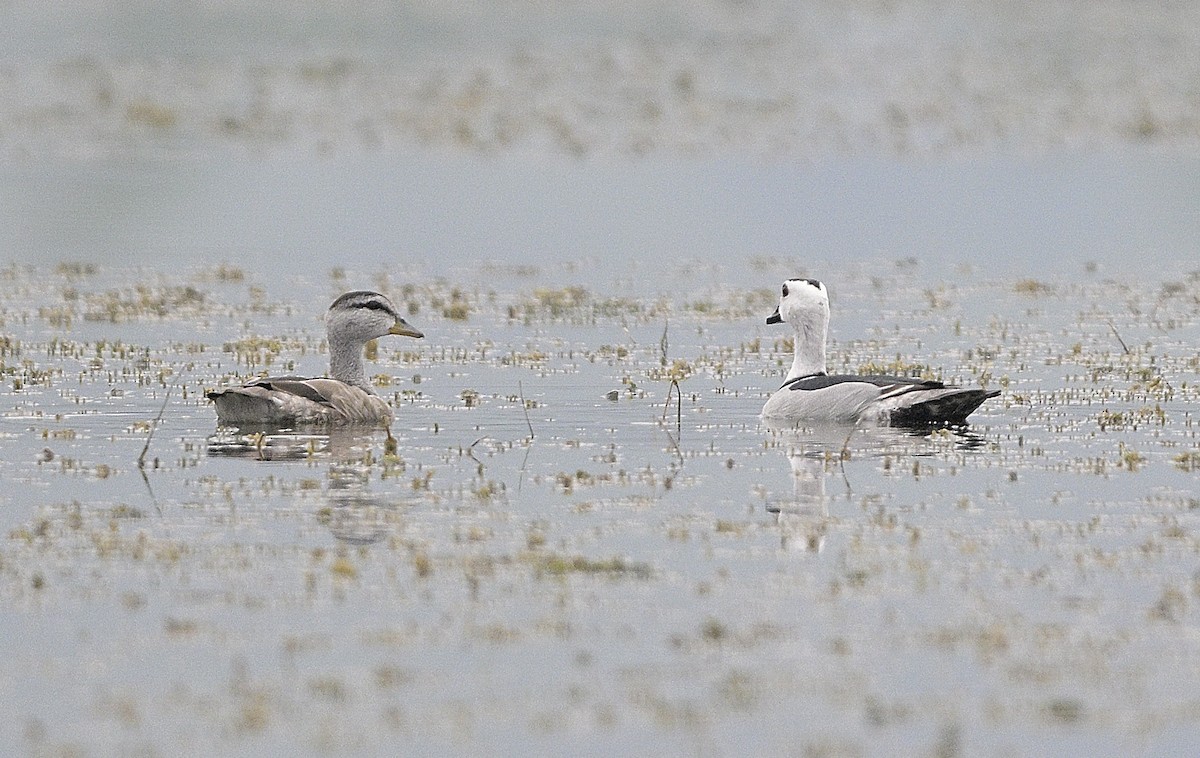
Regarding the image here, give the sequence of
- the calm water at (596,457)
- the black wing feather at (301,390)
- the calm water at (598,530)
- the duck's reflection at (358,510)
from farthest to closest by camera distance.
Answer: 1. the black wing feather at (301,390)
2. the duck's reflection at (358,510)
3. the calm water at (596,457)
4. the calm water at (598,530)

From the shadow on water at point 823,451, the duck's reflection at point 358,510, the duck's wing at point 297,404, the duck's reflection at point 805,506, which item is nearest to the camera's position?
the duck's reflection at point 805,506

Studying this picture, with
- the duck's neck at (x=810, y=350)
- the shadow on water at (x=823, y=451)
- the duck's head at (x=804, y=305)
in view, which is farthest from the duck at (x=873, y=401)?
the duck's head at (x=804, y=305)

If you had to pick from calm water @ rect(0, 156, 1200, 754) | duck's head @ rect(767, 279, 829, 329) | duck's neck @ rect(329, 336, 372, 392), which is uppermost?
duck's head @ rect(767, 279, 829, 329)

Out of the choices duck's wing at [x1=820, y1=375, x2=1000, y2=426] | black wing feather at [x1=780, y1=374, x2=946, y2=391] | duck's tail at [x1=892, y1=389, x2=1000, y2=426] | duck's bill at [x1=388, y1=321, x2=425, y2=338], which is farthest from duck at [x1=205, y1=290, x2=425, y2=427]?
duck's tail at [x1=892, y1=389, x2=1000, y2=426]

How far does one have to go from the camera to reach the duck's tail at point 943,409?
21.2 meters

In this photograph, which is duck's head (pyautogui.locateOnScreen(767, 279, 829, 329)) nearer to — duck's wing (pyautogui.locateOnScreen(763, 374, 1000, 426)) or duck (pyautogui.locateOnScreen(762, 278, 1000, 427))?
duck (pyautogui.locateOnScreen(762, 278, 1000, 427))

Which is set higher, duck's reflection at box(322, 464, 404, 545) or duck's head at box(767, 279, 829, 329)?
duck's head at box(767, 279, 829, 329)

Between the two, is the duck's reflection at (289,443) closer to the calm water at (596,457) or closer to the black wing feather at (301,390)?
the calm water at (596,457)

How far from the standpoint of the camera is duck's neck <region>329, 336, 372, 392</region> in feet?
75.4

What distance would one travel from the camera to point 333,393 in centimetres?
2180

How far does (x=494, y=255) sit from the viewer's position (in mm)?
41219

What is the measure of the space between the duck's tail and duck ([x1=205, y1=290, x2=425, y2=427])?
201 inches

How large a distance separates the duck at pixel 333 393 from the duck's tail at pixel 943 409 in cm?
509

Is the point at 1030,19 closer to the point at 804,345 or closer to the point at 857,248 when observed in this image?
the point at 857,248
